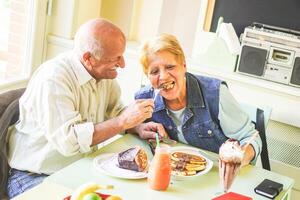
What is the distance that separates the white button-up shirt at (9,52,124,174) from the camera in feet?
5.49

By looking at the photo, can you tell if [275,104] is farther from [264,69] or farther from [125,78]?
[125,78]

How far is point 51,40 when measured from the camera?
287 cm

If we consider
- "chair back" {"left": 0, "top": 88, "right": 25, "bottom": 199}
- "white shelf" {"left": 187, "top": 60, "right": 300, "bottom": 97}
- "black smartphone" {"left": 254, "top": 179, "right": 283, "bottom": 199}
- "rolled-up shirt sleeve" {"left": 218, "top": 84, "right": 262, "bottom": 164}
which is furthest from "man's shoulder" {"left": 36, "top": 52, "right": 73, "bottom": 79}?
"white shelf" {"left": 187, "top": 60, "right": 300, "bottom": 97}

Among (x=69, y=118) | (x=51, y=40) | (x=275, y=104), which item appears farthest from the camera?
(x=51, y=40)

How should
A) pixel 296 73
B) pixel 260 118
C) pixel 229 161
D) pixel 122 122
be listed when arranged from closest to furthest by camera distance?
pixel 229 161 → pixel 122 122 → pixel 260 118 → pixel 296 73

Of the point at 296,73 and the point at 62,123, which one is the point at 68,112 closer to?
the point at 62,123

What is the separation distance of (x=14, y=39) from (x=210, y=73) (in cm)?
115

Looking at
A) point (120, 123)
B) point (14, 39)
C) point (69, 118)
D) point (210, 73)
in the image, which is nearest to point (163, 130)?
point (120, 123)

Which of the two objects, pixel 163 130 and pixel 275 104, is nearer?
pixel 163 130

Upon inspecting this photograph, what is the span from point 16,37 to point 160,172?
1.56 metres

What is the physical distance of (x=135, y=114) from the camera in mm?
1753

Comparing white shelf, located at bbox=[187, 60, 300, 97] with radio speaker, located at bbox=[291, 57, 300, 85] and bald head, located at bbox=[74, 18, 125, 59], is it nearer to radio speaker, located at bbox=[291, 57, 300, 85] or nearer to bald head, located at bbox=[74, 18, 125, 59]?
radio speaker, located at bbox=[291, 57, 300, 85]

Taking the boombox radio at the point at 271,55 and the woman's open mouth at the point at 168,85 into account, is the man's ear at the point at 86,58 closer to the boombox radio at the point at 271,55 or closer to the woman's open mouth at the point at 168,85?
the woman's open mouth at the point at 168,85

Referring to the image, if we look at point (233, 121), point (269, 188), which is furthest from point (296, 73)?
point (269, 188)
